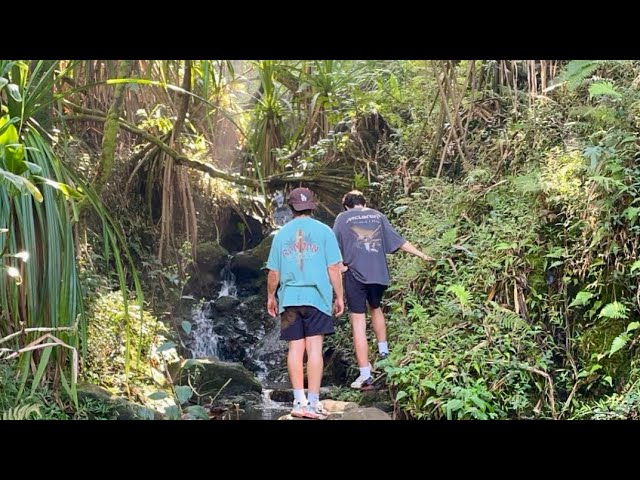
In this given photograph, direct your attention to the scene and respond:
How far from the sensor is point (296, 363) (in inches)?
133

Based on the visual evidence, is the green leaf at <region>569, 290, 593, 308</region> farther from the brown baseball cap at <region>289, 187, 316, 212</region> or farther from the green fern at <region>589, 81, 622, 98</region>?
the brown baseball cap at <region>289, 187, 316, 212</region>

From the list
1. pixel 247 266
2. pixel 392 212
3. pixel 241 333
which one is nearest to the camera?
pixel 392 212

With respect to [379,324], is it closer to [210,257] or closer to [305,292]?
[305,292]

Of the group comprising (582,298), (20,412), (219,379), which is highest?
(582,298)

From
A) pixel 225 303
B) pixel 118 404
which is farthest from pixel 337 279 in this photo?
pixel 225 303

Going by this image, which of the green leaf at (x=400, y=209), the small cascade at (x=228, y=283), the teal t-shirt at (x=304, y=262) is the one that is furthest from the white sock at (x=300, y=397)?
the small cascade at (x=228, y=283)

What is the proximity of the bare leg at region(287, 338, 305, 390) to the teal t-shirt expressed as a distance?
188 mm

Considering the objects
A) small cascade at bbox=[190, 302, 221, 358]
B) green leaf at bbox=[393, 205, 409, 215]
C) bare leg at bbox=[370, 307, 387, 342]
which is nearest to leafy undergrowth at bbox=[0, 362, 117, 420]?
bare leg at bbox=[370, 307, 387, 342]

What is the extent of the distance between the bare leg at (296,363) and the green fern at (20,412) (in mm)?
1194

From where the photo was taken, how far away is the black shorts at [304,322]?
337 cm

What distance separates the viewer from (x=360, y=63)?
21.0ft

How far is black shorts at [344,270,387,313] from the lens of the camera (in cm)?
393

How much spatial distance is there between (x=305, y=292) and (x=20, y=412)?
1.42 m

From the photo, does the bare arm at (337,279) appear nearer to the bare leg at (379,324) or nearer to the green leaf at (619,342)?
the bare leg at (379,324)
